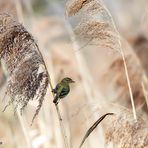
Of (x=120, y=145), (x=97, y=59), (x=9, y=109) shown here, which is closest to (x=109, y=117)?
(x=120, y=145)

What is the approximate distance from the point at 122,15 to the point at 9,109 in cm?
508

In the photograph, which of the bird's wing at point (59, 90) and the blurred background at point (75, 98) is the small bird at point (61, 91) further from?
the blurred background at point (75, 98)

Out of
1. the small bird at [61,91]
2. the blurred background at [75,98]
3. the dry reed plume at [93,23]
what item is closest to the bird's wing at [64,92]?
the small bird at [61,91]

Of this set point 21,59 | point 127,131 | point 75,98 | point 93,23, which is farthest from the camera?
point 75,98


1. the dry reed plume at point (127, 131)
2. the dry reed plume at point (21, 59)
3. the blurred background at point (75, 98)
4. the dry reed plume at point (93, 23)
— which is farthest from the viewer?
the blurred background at point (75, 98)

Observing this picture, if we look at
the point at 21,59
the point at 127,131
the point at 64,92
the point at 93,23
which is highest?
the point at 93,23

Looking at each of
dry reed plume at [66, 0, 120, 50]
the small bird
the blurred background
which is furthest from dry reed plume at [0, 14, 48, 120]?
the blurred background

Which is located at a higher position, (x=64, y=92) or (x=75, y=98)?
(x=75, y=98)

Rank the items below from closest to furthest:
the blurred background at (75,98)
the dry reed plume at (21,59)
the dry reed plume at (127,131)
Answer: the dry reed plume at (21,59) < the dry reed plume at (127,131) < the blurred background at (75,98)

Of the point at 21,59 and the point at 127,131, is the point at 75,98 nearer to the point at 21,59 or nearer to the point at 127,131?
the point at 127,131

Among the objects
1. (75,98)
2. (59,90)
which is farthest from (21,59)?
(75,98)

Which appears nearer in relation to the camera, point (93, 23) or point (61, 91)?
point (61, 91)

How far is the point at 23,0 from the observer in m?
4.91

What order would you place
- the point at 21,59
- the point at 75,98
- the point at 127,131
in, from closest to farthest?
1. the point at 21,59
2. the point at 127,131
3. the point at 75,98
